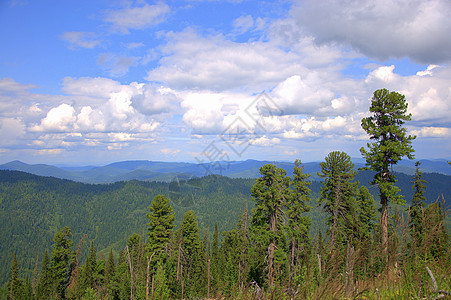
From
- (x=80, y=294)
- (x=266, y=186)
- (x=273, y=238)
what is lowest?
(x=80, y=294)

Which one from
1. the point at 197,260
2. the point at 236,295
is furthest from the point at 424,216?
the point at 197,260

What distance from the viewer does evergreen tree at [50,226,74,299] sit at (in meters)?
38.0

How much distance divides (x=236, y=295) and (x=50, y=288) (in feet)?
169

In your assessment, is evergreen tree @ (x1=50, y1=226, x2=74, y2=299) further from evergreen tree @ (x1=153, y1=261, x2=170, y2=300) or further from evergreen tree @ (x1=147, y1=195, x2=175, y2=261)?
evergreen tree @ (x1=153, y1=261, x2=170, y2=300)

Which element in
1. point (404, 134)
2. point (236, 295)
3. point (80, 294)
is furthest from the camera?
point (80, 294)

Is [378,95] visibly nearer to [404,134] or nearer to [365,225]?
[404,134]

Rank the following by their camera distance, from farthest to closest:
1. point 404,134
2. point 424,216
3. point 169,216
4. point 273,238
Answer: point 169,216 < point 273,238 < point 404,134 < point 424,216

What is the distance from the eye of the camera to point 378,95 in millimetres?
15383

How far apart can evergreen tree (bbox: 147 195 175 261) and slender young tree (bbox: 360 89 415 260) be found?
62.8 feet

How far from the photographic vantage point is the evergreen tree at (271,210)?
20.3 meters

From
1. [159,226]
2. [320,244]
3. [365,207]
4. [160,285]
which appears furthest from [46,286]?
[320,244]

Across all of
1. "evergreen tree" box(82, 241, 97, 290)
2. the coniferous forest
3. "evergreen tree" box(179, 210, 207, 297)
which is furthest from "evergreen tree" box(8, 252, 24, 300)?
"evergreen tree" box(179, 210, 207, 297)

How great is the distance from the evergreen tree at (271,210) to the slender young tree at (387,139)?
7309 millimetres

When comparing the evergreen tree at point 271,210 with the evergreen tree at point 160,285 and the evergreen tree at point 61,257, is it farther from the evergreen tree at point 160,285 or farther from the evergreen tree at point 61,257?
the evergreen tree at point 61,257
